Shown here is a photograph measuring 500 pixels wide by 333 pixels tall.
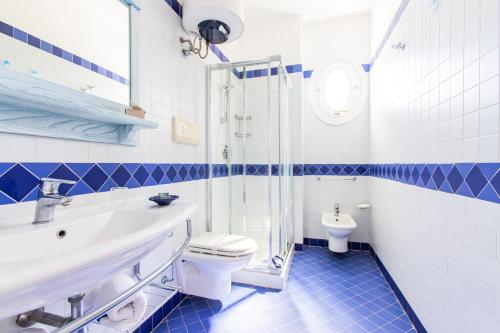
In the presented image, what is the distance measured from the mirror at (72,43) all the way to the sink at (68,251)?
20.9 inches

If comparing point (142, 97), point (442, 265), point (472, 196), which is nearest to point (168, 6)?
point (142, 97)

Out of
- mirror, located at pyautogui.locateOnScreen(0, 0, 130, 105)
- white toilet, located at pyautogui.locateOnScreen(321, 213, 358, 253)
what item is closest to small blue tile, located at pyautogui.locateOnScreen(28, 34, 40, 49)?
mirror, located at pyautogui.locateOnScreen(0, 0, 130, 105)

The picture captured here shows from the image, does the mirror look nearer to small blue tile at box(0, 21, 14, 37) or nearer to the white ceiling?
small blue tile at box(0, 21, 14, 37)

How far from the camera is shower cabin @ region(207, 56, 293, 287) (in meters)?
2.06

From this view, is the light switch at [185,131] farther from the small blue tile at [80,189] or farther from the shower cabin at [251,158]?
the small blue tile at [80,189]

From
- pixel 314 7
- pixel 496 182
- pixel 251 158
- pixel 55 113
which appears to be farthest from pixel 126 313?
pixel 314 7

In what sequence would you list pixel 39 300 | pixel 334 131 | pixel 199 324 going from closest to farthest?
pixel 39 300
pixel 199 324
pixel 334 131

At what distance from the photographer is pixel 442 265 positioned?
1.15 metres

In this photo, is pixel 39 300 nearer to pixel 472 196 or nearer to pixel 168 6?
pixel 472 196

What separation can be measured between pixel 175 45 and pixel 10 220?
1345 mm

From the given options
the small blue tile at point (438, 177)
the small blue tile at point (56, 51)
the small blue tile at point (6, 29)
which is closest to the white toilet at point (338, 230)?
the small blue tile at point (438, 177)

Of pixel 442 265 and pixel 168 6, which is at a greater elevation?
pixel 168 6

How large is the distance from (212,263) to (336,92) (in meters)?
2.33

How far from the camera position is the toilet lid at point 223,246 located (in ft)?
5.00
